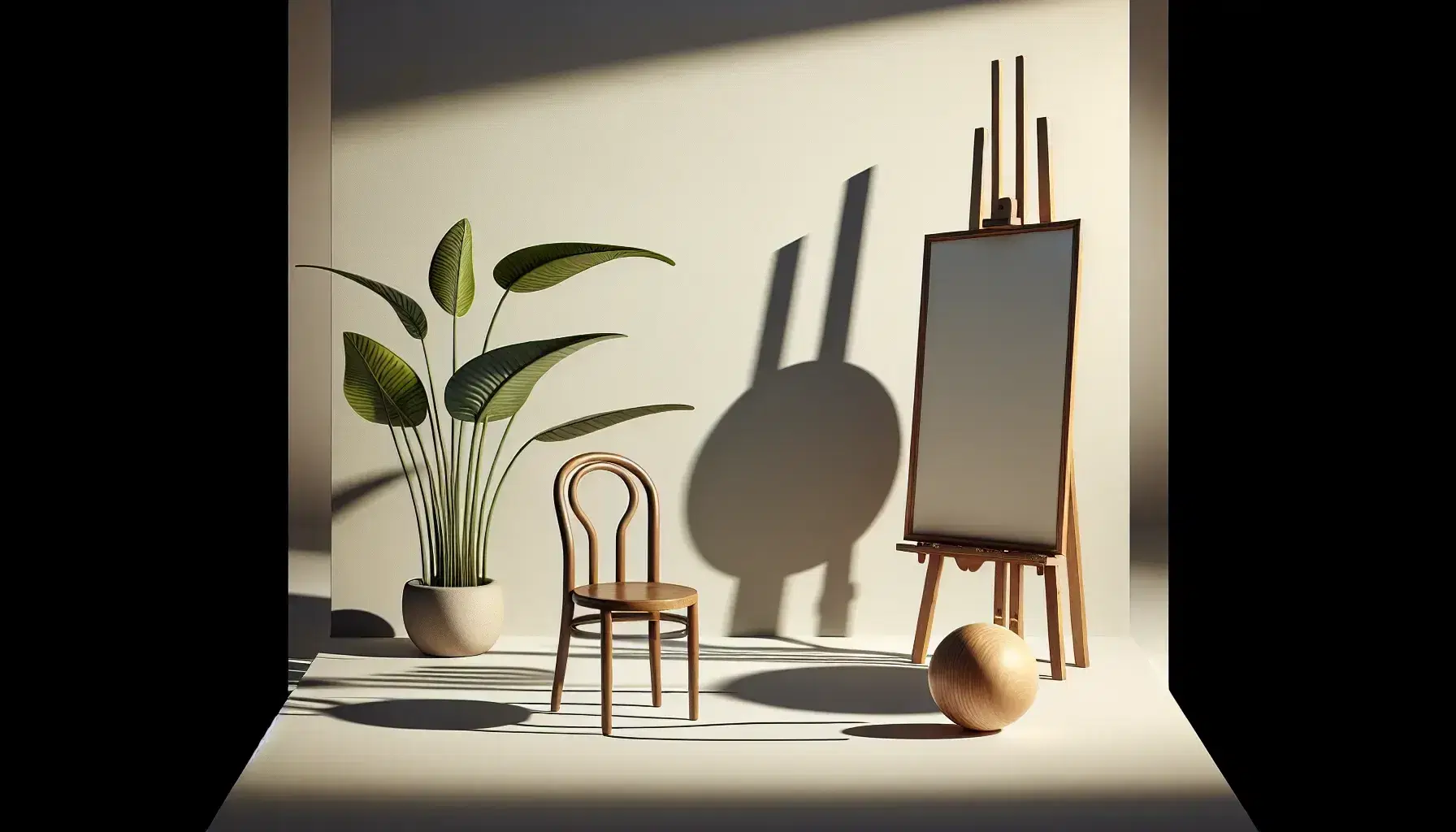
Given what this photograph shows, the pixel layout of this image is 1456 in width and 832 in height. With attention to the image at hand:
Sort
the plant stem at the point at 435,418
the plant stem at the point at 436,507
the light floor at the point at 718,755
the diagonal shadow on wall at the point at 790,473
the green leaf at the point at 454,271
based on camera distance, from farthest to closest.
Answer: the diagonal shadow on wall at the point at 790,473
the plant stem at the point at 435,418
the plant stem at the point at 436,507
the green leaf at the point at 454,271
the light floor at the point at 718,755

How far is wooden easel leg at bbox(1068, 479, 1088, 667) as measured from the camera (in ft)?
Answer: 12.5

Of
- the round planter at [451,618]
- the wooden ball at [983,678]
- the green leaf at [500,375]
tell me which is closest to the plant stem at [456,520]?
the round planter at [451,618]

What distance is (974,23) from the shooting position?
13.8 ft

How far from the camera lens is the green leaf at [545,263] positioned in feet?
11.5

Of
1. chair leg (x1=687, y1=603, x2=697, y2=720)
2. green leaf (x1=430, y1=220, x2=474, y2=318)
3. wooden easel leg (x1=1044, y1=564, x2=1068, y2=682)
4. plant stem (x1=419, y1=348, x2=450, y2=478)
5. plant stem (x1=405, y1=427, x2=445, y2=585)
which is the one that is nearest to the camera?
chair leg (x1=687, y1=603, x2=697, y2=720)

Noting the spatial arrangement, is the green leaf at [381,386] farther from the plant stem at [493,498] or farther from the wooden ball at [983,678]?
the wooden ball at [983,678]

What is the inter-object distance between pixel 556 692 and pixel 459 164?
183cm

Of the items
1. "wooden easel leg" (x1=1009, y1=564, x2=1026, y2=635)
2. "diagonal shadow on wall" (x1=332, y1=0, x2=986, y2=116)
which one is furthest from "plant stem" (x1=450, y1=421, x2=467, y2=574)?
"wooden easel leg" (x1=1009, y1=564, x2=1026, y2=635)

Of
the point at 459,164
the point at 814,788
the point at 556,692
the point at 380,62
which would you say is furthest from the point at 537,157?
the point at 814,788

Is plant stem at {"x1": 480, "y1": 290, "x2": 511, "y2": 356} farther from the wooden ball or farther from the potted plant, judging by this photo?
the wooden ball

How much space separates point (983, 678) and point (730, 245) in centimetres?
178

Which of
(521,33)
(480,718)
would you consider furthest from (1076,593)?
(521,33)

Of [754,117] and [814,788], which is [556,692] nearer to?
[814,788]

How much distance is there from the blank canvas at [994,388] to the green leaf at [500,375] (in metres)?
A: 1.05
